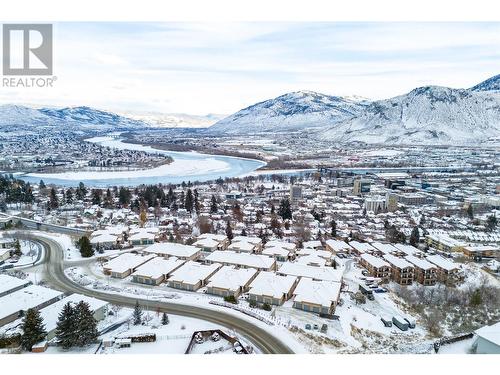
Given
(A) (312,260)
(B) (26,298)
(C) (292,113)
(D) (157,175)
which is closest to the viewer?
(B) (26,298)

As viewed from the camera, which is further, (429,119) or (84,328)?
(429,119)

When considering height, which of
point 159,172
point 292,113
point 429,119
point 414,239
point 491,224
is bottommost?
point 414,239

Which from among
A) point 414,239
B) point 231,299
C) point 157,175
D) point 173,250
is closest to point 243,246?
point 173,250

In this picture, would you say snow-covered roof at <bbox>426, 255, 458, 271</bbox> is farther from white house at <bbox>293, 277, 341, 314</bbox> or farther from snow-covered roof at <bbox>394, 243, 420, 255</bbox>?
white house at <bbox>293, 277, 341, 314</bbox>

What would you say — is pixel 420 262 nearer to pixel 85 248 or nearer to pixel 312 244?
pixel 312 244

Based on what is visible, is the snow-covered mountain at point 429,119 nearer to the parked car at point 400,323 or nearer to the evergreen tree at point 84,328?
the parked car at point 400,323

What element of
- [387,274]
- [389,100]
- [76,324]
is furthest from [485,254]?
[389,100]

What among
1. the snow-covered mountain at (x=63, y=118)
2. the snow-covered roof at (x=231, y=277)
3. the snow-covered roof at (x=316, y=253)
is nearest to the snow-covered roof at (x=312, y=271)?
the snow-covered roof at (x=231, y=277)

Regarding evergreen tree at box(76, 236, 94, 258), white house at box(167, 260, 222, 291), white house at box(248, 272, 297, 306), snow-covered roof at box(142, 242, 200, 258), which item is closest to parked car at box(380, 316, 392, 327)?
white house at box(248, 272, 297, 306)
